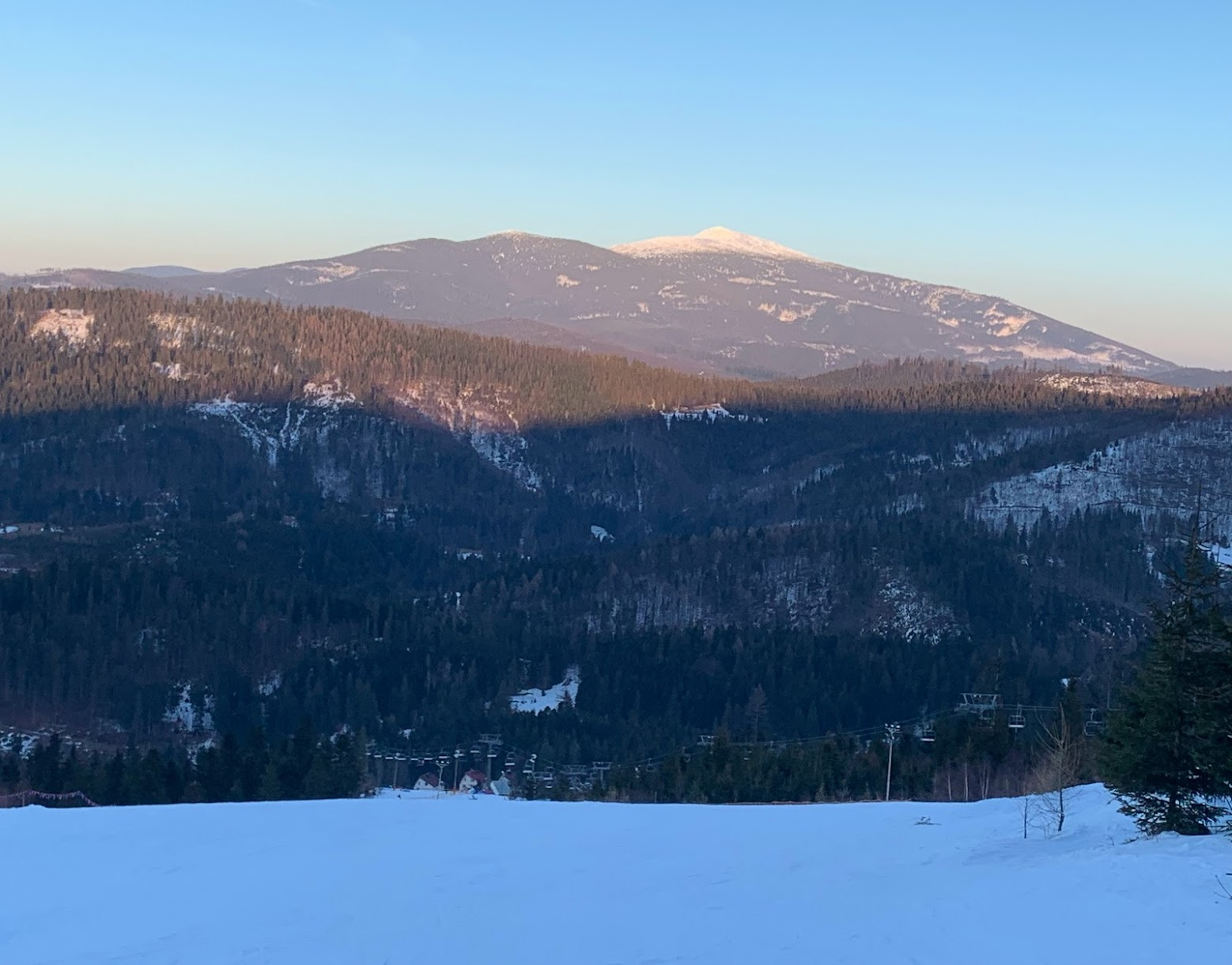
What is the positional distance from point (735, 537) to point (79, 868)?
159 meters

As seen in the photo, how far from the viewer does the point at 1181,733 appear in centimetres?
3066

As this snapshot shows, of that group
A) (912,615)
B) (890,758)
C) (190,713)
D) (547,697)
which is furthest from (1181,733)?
(912,615)

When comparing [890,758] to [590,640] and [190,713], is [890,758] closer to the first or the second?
[190,713]

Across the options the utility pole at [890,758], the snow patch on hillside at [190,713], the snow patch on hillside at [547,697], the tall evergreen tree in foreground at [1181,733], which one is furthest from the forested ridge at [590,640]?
the tall evergreen tree in foreground at [1181,733]

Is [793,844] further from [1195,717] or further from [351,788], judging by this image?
[351,788]

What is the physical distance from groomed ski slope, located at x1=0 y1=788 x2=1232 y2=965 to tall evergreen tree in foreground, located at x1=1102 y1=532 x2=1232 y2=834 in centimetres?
123

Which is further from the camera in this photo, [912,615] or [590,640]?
[912,615]

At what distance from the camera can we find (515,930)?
2728 cm

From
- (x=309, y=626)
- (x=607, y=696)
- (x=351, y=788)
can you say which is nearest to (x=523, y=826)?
(x=351, y=788)

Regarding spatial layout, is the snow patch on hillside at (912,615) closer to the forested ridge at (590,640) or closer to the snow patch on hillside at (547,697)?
the forested ridge at (590,640)

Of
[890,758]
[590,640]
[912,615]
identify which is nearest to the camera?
[890,758]

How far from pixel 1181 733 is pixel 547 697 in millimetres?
101877

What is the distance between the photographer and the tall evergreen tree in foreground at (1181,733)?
30219 mm

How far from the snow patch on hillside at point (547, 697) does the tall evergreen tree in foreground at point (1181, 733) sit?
90.5 metres
